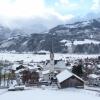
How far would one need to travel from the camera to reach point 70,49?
155 meters

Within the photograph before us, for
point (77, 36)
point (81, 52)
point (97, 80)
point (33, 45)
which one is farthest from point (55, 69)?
point (77, 36)

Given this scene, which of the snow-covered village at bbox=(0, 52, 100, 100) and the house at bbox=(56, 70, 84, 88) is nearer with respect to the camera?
the snow-covered village at bbox=(0, 52, 100, 100)

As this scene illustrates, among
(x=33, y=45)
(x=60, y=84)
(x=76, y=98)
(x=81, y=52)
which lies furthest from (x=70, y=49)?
(x=76, y=98)

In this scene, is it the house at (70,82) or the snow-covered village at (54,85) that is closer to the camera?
the snow-covered village at (54,85)

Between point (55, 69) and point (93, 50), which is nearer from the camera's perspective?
point (55, 69)

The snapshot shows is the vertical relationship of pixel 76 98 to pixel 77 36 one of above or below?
below

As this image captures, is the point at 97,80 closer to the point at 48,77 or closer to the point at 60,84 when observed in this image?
the point at 48,77

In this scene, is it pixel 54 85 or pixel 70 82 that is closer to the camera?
pixel 70 82

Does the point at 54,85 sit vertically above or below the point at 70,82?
below

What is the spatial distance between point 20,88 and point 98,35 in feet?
556

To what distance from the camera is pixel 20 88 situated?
31984mm

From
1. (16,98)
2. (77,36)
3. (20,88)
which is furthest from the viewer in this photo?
(77,36)

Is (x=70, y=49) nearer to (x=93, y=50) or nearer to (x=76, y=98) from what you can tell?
(x=93, y=50)

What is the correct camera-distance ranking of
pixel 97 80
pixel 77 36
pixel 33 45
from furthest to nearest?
pixel 77 36, pixel 33 45, pixel 97 80
